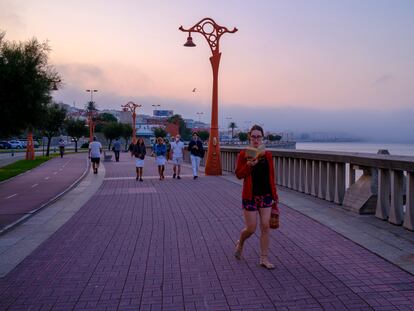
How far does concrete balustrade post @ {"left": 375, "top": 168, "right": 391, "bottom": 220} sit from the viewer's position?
8.58 meters

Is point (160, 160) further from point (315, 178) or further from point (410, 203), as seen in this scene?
point (410, 203)

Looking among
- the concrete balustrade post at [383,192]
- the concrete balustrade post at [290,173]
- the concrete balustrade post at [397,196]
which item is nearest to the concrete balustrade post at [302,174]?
the concrete balustrade post at [290,173]

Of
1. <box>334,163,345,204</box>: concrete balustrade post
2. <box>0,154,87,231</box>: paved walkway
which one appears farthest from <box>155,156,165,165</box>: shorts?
<box>334,163,345,204</box>: concrete balustrade post

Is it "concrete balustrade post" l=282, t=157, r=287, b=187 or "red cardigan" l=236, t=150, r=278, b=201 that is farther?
"concrete balustrade post" l=282, t=157, r=287, b=187

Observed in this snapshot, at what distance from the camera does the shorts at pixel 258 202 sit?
585 centimetres

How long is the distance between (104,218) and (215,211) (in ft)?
7.29

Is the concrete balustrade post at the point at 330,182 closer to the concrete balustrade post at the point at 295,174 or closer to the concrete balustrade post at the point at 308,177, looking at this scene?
the concrete balustrade post at the point at 308,177

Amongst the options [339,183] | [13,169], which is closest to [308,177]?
[339,183]

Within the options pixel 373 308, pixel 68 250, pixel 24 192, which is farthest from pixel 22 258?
pixel 24 192

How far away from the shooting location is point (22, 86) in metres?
19.5

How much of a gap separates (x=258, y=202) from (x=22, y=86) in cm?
1595

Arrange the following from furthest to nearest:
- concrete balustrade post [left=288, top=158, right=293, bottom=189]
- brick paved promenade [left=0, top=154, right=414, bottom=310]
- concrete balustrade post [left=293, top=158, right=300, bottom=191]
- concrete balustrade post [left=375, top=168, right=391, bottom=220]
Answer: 1. concrete balustrade post [left=288, top=158, right=293, bottom=189]
2. concrete balustrade post [left=293, top=158, right=300, bottom=191]
3. concrete balustrade post [left=375, top=168, right=391, bottom=220]
4. brick paved promenade [left=0, top=154, right=414, bottom=310]

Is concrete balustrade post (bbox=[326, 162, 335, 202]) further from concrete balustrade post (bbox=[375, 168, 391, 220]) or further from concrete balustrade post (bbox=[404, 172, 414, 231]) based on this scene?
concrete balustrade post (bbox=[404, 172, 414, 231])

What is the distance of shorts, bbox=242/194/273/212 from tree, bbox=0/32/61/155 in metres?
15.4
